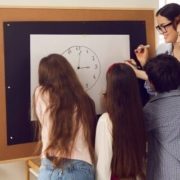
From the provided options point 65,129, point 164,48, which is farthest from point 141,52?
point 65,129

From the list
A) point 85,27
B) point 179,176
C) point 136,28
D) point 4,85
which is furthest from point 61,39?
point 179,176

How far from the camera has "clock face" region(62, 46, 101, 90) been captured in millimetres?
2209

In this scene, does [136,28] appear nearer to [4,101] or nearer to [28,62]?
[28,62]

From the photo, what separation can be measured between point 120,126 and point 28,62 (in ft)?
2.11

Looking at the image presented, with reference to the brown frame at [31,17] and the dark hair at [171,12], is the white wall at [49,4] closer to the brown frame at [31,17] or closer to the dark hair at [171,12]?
the brown frame at [31,17]

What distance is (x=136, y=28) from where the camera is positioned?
247 cm

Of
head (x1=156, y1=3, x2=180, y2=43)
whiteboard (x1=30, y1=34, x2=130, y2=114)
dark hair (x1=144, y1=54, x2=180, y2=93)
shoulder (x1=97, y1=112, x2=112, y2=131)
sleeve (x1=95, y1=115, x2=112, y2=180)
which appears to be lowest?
sleeve (x1=95, y1=115, x2=112, y2=180)

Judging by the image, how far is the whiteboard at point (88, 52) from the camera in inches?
83.0

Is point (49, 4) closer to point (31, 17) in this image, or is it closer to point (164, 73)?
point (31, 17)

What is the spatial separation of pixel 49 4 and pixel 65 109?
0.69 m

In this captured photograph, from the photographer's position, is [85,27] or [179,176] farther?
[85,27]

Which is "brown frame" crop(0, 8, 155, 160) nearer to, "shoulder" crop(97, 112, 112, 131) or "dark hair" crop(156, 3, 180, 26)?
"dark hair" crop(156, 3, 180, 26)

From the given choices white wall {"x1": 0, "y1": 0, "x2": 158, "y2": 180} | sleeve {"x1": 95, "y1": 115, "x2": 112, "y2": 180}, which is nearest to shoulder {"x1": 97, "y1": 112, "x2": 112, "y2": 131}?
sleeve {"x1": 95, "y1": 115, "x2": 112, "y2": 180}

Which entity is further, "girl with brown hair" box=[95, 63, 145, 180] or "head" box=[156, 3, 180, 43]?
"head" box=[156, 3, 180, 43]
